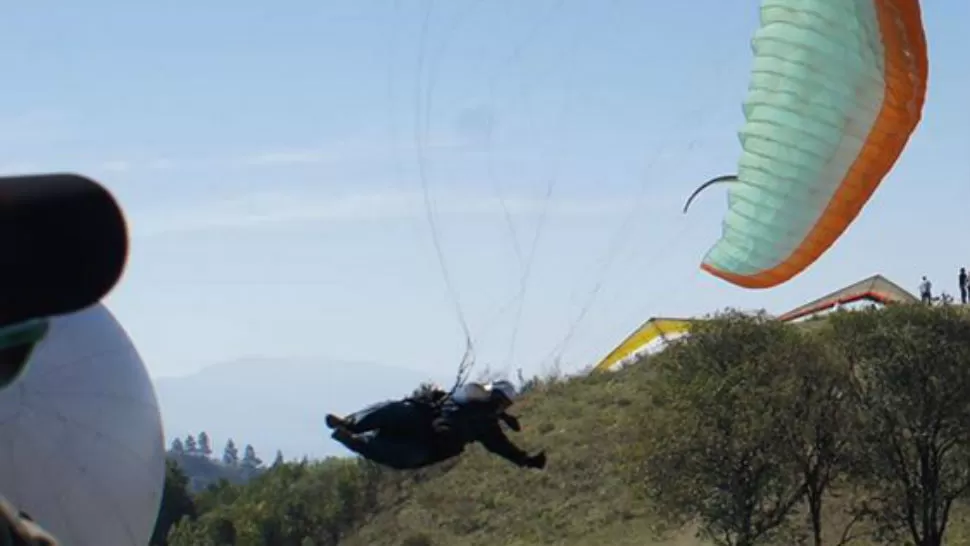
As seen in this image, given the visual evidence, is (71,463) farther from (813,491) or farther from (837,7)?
(813,491)

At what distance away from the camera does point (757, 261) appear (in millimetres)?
13680

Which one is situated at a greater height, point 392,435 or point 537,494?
point 537,494

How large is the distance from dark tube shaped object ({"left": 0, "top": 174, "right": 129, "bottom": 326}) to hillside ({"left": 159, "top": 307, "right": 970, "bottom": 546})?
29.4 meters

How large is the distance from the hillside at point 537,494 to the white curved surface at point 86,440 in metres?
12.6

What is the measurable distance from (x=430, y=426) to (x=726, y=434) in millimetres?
20085

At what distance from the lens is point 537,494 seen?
3916cm

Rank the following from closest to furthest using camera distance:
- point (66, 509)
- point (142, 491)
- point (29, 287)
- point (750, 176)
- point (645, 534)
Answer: point (29, 287) < point (750, 176) < point (66, 509) < point (142, 491) < point (645, 534)

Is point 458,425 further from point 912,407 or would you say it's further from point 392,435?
point 912,407

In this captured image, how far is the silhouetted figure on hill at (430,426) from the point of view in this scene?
10.7m

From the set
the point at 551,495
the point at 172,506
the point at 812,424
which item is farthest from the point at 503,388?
the point at 172,506

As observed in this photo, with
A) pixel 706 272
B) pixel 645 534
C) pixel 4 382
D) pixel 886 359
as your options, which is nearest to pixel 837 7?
pixel 706 272

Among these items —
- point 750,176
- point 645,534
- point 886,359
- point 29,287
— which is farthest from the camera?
point 645,534

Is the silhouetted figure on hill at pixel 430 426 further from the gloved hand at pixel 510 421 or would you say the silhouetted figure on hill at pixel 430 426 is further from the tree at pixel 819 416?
the tree at pixel 819 416

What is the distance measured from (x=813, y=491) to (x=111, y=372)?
51.6 feet
